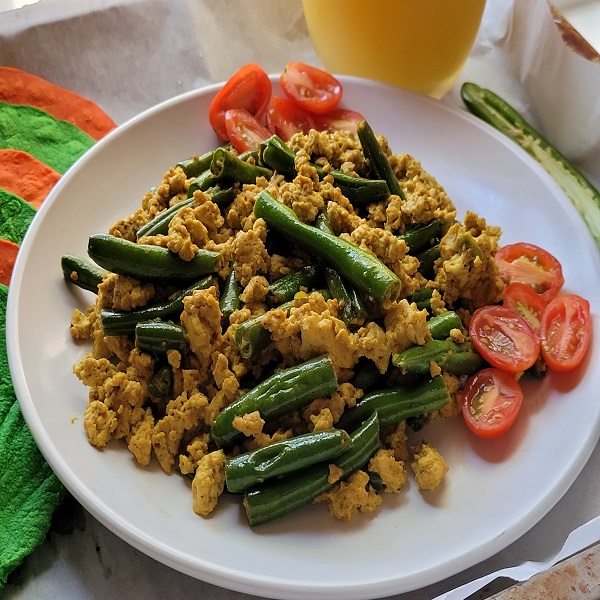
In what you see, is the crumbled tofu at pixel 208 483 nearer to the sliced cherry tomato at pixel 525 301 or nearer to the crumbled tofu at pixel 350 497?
the crumbled tofu at pixel 350 497

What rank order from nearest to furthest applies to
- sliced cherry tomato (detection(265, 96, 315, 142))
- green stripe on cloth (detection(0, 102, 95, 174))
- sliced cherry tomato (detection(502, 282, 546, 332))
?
sliced cherry tomato (detection(502, 282, 546, 332))
sliced cherry tomato (detection(265, 96, 315, 142))
green stripe on cloth (detection(0, 102, 95, 174))

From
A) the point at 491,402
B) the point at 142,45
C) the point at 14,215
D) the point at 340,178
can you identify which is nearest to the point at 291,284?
the point at 340,178

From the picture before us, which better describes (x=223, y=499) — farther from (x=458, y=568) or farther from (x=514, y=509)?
(x=514, y=509)

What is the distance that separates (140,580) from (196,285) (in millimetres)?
871

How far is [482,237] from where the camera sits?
226 cm

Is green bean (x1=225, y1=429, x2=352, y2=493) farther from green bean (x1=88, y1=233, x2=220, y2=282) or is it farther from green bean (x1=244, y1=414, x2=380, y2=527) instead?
green bean (x1=88, y1=233, x2=220, y2=282)

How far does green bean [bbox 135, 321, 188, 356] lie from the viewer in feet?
6.79

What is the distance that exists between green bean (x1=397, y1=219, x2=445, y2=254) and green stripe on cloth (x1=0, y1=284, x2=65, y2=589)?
52.0 inches

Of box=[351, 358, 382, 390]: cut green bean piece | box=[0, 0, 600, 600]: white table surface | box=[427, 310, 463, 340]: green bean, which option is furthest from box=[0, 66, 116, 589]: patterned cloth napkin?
box=[427, 310, 463, 340]: green bean

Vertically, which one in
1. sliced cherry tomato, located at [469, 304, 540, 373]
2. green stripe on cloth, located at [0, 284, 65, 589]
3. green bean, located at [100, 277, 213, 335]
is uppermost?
sliced cherry tomato, located at [469, 304, 540, 373]

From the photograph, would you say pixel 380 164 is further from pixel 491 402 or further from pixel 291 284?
pixel 491 402

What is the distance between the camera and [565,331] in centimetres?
226

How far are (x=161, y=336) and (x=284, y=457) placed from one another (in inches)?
19.9

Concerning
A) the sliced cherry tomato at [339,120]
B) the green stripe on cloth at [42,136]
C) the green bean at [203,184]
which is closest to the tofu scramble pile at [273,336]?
→ the green bean at [203,184]
